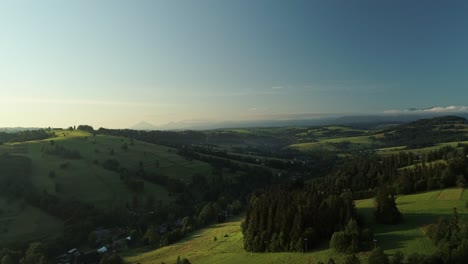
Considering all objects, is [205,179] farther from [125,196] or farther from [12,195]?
[12,195]

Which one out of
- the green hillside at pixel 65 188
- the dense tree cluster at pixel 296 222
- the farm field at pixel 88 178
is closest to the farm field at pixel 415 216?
the dense tree cluster at pixel 296 222

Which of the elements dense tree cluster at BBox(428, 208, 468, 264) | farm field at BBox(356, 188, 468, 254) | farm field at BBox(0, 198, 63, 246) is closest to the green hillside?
farm field at BBox(0, 198, 63, 246)

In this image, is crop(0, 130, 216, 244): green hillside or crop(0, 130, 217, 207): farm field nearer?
crop(0, 130, 216, 244): green hillside

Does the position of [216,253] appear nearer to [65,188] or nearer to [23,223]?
[23,223]

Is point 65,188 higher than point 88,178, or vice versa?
point 88,178

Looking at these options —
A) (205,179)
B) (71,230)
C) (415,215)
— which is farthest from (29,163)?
(415,215)

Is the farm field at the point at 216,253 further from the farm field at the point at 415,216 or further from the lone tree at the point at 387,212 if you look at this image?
the lone tree at the point at 387,212

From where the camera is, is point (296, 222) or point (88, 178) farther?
point (88, 178)

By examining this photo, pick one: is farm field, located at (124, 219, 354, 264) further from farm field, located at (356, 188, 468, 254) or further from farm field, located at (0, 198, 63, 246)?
farm field, located at (0, 198, 63, 246)

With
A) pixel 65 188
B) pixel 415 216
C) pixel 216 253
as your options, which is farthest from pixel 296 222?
pixel 65 188
